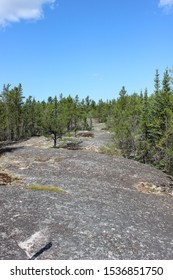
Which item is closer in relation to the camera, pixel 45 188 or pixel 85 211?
pixel 85 211

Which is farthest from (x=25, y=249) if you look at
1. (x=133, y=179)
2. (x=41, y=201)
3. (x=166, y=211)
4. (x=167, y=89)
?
(x=167, y=89)

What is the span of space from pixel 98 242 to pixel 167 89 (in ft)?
160

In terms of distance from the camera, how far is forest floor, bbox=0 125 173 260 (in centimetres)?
2153

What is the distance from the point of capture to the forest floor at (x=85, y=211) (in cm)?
2153

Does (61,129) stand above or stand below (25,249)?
above

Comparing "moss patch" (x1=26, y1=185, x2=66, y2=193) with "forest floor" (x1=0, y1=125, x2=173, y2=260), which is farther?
"moss patch" (x1=26, y1=185, x2=66, y2=193)

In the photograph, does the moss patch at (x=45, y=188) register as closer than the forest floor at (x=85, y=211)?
No

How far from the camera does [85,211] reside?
2858cm

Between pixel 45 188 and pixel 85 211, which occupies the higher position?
pixel 45 188

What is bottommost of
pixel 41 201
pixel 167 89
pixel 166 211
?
pixel 166 211

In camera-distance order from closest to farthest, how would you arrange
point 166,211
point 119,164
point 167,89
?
point 166,211 < point 119,164 < point 167,89
